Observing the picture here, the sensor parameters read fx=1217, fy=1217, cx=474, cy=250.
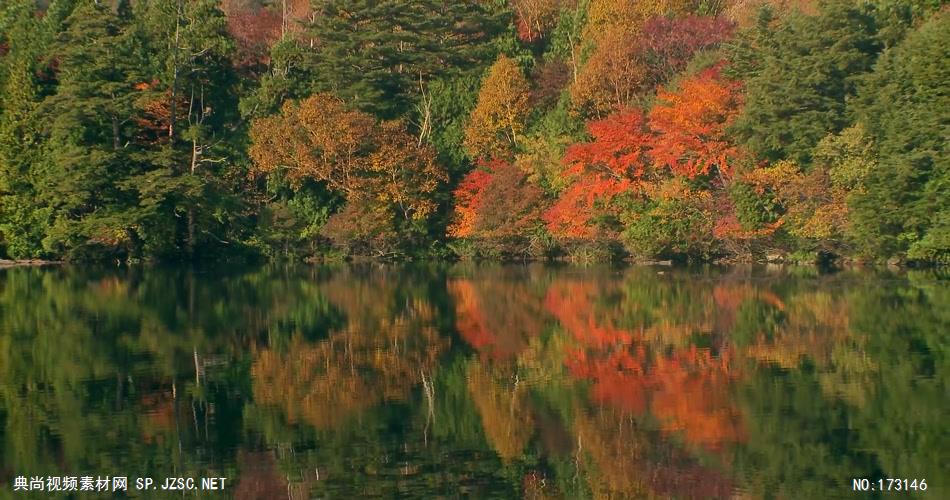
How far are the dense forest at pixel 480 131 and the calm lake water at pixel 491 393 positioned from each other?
29.3 feet

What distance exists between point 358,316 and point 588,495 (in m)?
15.1

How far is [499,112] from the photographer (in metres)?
48.6

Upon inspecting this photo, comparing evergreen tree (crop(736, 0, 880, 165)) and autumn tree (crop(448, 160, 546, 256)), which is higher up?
evergreen tree (crop(736, 0, 880, 165))

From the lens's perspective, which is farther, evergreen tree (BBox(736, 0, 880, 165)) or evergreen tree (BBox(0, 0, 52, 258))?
evergreen tree (BBox(0, 0, 52, 258))

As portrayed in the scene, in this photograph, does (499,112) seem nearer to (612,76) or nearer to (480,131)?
(480,131)

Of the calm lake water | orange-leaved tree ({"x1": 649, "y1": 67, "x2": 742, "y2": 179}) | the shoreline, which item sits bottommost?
the calm lake water

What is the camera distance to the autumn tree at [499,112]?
1914 inches

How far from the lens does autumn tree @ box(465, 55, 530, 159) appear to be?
48625 mm

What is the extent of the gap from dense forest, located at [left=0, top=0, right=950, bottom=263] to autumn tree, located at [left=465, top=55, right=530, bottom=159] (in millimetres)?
109

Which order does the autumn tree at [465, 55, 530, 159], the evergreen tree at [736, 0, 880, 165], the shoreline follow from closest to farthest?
the evergreen tree at [736, 0, 880, 165] < the shoreline < the autumn tree at [465, 55, 530, 159]

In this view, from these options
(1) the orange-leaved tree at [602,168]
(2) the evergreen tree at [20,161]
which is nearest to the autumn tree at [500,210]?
(1) the orange-leaved tree at [602,168]

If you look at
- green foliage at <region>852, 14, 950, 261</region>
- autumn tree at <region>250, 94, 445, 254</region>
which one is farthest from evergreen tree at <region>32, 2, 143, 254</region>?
green foliage at <region>852, 14, 950, 261</region>

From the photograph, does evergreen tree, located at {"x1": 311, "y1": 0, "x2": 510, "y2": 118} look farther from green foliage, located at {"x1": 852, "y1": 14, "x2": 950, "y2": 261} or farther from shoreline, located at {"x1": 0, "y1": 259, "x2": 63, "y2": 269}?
green foliage, located at {"x1": 852, "y1": 14, "x2": 950, "y2": 261}

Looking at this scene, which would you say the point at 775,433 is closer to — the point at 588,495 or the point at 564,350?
the point at 588,495
